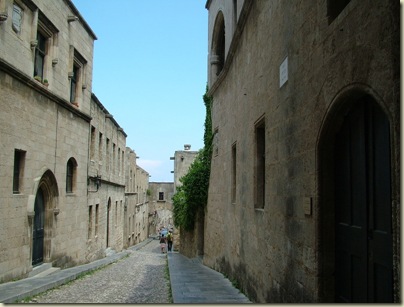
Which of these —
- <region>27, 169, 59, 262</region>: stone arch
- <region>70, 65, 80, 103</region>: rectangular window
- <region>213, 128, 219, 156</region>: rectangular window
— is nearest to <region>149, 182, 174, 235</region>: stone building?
<region>70, 65, 80, 103</region>: rectangular window

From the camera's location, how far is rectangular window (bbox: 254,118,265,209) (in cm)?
776

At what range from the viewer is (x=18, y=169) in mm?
10266

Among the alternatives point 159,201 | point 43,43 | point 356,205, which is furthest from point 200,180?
point 159,201

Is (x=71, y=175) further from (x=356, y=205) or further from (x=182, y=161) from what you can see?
(x=182, y=161)

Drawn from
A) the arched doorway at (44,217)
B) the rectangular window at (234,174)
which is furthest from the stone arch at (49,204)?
the rectangular window at (234,174)

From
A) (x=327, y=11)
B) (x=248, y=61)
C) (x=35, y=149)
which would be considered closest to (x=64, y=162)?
(x=35, y=149)

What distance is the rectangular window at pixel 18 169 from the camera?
1012 cm

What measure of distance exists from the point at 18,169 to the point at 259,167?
5.90 m

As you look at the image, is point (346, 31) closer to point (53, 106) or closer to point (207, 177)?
point (53, 106)

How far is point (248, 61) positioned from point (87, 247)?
34.8ft

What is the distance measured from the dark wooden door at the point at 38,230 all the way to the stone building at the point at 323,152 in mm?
6107

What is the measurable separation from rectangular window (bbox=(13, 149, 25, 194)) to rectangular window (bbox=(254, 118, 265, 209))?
225 inches

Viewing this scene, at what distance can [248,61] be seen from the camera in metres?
8.81

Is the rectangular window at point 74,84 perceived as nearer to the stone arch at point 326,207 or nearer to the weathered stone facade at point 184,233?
the weathered stone facade at point 184,233
